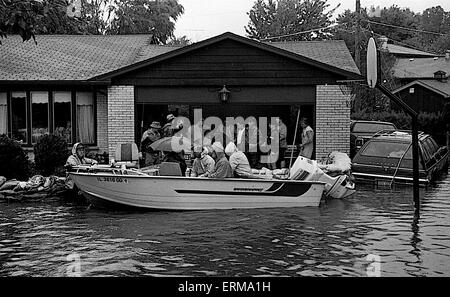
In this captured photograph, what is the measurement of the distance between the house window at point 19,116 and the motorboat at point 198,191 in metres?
7.90

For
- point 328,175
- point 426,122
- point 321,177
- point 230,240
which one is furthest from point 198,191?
point 426,122

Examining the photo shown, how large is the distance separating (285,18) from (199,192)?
36.4m

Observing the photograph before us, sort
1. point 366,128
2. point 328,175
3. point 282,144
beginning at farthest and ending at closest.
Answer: point 366,128 → point 282,144 → point 328,175

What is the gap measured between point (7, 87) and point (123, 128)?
424 cm

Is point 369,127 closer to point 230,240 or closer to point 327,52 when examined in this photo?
point 327,52

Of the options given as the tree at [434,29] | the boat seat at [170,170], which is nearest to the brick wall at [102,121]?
the boat seat at [170,170]

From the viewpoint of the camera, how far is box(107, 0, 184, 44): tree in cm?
4625

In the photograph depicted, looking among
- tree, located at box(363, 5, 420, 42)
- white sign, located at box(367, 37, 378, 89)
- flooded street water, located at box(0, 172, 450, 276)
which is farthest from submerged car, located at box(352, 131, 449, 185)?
tree, located at box(363, 5, 420, 42)

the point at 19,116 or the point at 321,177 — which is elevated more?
the point at 19,116

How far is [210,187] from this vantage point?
15.6 m

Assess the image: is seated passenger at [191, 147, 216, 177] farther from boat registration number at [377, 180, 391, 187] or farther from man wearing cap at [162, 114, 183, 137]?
boat registration number at [377, 180, 391, 187]

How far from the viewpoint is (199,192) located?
15.7 meters

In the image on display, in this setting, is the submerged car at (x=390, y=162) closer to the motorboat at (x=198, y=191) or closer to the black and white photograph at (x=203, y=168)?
the black and white photograph at (x=203, y=168)
